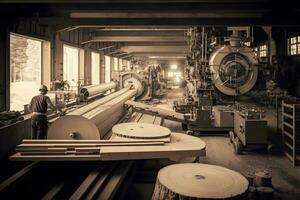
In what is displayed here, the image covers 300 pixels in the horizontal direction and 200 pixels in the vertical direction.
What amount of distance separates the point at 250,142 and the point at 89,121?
3.84 metres

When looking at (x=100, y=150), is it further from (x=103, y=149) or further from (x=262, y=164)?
(x=262, y=164)

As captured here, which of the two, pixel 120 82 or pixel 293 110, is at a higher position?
pixel 120 82

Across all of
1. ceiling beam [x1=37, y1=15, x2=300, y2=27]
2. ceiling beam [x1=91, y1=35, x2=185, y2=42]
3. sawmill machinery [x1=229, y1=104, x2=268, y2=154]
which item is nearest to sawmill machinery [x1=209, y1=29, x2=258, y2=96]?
sawmill machinery [x1=229, y1=104, x2=268, y2=154]

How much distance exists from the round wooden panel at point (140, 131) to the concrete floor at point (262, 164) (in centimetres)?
141

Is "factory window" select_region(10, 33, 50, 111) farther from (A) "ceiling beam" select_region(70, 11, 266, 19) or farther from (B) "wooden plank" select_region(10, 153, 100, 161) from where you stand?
(B) "wooden plank" select_region(10, 153, 100, 161)

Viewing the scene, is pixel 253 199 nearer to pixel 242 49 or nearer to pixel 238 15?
pixel 238 15

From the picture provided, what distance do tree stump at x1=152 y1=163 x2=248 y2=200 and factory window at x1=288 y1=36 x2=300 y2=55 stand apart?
12689 millimetres

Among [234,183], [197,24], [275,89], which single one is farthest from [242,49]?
[234,183]

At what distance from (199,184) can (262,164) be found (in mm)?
3267

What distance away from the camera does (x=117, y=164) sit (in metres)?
5.25

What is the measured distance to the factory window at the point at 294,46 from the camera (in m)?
14.6

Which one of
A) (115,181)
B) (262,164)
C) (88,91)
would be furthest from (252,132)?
(88,91)

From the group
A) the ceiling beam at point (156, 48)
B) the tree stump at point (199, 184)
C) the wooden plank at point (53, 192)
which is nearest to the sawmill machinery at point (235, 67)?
the tree stump at point (199, 184)

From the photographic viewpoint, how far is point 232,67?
10.0m
